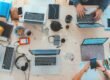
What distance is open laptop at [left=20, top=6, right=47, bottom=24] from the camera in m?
1.91

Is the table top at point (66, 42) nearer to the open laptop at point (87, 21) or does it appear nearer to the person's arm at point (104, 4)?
the open laptop at point (87, 21)

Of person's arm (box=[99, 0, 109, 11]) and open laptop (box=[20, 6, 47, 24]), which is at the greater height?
person's arm (box=[99, 0, 109, 11])

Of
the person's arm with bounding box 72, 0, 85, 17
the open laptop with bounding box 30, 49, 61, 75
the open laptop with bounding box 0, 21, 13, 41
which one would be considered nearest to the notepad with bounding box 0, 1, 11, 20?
the open laptop with bounding box 0, 21, 13, 41

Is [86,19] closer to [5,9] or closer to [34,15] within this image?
[34,15]

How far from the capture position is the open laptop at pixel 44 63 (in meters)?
1.84

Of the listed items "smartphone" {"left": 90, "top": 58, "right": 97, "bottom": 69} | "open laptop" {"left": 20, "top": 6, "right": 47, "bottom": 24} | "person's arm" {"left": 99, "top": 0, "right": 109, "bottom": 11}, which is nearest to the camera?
"smartphone" {"left": 90, "top": 58, "right": 97, "bottom": 69}

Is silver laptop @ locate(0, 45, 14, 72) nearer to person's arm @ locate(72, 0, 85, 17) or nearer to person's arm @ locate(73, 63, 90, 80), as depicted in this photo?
person's arm @ locate(73, 63, 90, 80)

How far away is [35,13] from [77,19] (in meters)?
0.36

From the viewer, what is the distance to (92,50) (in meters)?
1.94

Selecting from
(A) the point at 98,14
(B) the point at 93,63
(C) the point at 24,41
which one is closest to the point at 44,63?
(C) the point at 24,41

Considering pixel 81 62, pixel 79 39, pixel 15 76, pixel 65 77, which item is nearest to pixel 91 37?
pixel 79 39

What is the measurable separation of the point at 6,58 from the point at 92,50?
2.33 feet

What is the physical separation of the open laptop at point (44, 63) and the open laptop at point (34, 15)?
0.86ft

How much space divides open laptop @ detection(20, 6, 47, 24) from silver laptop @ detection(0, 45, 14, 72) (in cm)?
28
